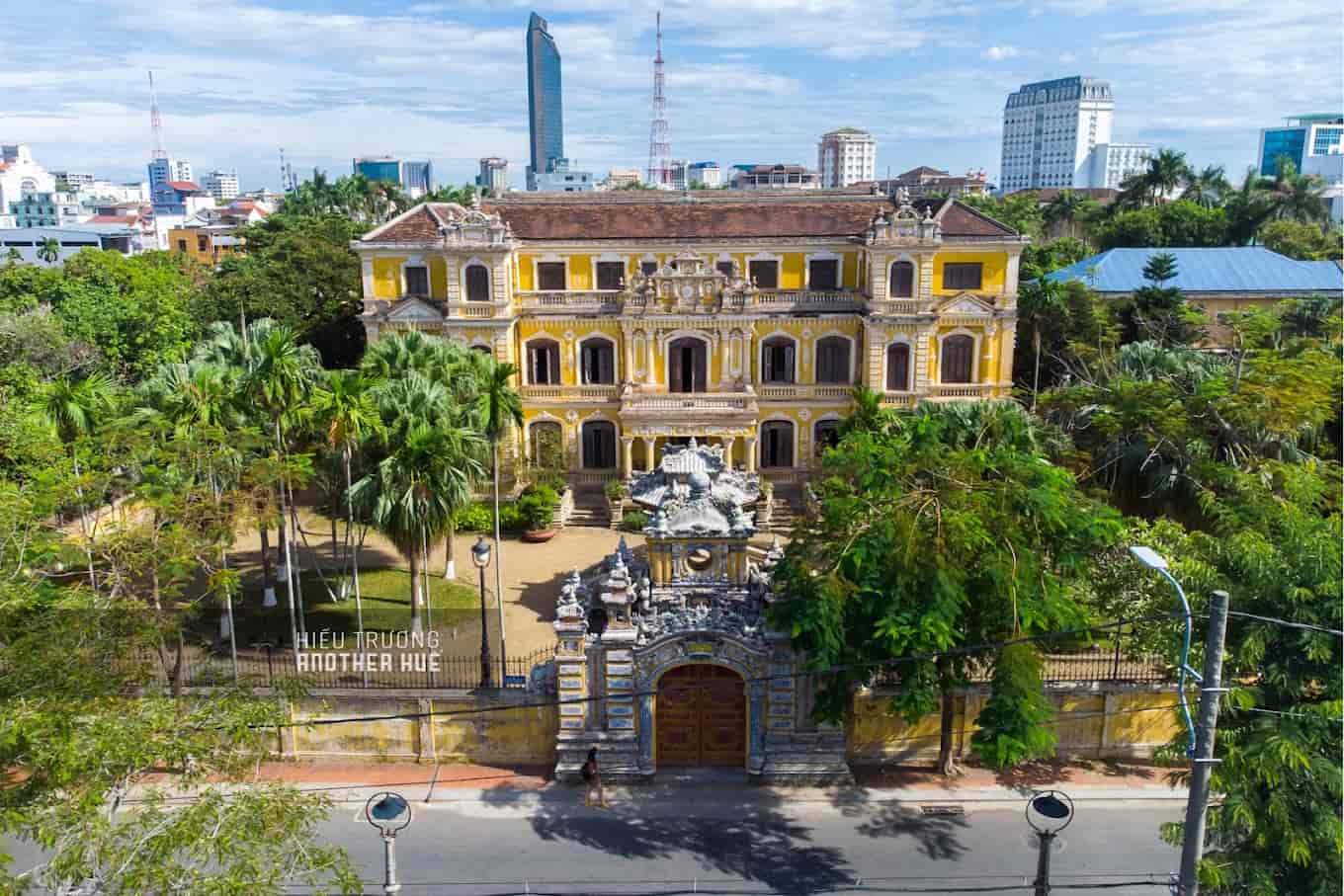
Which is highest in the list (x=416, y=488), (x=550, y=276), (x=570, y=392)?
(x=550, y=276)

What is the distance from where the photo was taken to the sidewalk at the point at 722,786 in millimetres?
21000

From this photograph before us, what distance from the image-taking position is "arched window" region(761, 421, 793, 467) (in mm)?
43844

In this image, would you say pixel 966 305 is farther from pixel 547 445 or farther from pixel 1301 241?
pixel 1301 241

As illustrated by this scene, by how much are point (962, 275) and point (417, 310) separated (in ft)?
74.5

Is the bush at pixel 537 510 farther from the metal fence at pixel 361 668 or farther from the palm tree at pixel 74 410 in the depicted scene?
the palm tree at pixel 74 410

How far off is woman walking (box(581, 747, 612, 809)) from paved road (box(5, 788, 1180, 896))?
0.20 metres

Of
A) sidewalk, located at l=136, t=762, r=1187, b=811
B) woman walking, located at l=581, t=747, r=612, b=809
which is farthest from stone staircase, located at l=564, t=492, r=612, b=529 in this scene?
woman walking, located at l=581, t=747, r=612, b=809

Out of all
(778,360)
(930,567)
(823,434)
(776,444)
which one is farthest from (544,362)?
(930,567)

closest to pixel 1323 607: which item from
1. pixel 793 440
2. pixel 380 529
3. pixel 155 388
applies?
pixel 380 529

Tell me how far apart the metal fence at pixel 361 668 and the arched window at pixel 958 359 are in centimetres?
2366

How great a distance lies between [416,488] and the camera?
1010 inches

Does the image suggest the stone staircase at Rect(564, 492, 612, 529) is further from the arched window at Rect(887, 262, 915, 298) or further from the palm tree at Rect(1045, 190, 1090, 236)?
the palm tree at Rect(1045, 190, 1090, 236)

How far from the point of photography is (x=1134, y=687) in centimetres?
2214

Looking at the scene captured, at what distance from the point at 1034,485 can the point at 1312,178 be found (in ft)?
221
